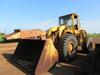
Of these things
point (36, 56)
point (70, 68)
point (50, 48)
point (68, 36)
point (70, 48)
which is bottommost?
Result: point (70, 68)

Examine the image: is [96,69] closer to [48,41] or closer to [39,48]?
[48,41]

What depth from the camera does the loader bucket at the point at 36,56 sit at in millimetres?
6461

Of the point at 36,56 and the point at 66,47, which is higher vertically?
the point at 66,47

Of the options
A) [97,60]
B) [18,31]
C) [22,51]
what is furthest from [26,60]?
[18,31]

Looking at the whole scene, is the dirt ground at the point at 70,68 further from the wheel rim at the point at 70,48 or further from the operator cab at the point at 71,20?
the operator cab at the point at 71,20

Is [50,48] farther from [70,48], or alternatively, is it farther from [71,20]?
[71,20]

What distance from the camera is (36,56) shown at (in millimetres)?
7520

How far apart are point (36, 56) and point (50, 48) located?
885mm

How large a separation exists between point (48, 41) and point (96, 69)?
1901 millimetres

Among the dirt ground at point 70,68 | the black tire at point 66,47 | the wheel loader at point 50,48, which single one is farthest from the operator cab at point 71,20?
the dirt ground at point 70,68

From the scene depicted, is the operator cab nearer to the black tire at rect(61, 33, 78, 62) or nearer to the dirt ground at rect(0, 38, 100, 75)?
the black tire at rect(61, 33, 78, 62)

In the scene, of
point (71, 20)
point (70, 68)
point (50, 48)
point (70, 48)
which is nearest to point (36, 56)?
point (50, 48)

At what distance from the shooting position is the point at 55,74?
21.5 ft

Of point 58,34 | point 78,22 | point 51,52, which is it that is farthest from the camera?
point 78,22
